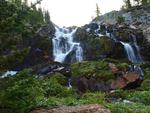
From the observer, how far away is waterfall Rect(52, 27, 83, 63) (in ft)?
125

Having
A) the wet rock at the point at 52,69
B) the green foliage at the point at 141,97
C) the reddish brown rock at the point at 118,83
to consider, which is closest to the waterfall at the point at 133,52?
the wet rock at the point at 52,69

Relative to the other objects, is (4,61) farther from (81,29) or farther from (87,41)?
(81,29)

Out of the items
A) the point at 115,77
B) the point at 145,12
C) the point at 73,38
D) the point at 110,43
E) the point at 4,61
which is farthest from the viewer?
the point at 145,12

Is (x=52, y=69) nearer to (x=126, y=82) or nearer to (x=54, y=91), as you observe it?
(x=126, y=82)

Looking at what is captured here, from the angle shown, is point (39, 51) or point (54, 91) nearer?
point (54, 91)

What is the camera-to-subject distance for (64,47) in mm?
40469

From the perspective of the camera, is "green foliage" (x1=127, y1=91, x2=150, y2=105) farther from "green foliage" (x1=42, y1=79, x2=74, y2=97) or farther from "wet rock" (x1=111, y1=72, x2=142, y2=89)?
"wet rock" (x1=111, y1=72, x2=142, y2=89)

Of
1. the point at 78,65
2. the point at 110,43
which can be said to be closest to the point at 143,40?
the point at 110,43

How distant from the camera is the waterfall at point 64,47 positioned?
38156 mm

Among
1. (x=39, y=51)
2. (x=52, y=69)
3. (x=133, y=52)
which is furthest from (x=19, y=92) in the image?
(x=39, y=51)

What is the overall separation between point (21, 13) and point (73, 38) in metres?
30.3

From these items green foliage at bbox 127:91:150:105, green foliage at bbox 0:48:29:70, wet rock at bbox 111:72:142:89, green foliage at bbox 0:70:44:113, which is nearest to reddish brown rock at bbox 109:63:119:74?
wet rock at bbox 111:72:142:89

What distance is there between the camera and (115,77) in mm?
26016

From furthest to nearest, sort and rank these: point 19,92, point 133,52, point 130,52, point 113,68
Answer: point 133,52 → point 130,52 → point 113,68 → point 19,92
